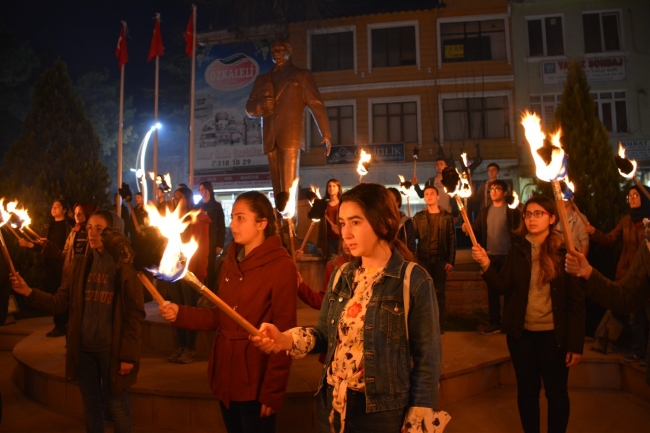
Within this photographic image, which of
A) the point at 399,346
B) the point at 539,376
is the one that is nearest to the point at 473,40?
the point at 539,376

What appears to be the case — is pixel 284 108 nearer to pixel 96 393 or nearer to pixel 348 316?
pixel 96 393

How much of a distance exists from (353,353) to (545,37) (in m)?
22.9

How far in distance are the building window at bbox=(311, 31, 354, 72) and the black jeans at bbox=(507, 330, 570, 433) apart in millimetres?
20800

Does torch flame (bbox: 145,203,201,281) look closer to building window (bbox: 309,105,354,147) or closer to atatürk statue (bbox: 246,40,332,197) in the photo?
atatürk statue (bbox: 246,40,332,197)

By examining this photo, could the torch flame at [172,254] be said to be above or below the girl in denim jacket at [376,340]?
above

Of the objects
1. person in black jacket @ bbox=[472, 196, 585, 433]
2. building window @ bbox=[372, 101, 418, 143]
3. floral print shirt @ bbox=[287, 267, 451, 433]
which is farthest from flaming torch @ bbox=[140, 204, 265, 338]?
building window @ bbox=[372, 101, 418, 143]

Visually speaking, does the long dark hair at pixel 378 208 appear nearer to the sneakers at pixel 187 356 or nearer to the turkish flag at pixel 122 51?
the sneakers at pixel 187 356

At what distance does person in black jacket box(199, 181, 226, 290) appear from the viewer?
7523 millimetres

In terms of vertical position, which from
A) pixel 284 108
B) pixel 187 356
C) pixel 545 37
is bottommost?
pixel 187 356

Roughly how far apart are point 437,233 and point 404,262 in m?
4.44

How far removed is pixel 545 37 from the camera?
2155cm

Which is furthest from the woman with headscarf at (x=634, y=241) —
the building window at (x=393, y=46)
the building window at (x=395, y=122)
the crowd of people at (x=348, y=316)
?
the building window at (x=393, y=46)

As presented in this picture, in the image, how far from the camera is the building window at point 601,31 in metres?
21.2

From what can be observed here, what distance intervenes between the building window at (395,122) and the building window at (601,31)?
770cm
